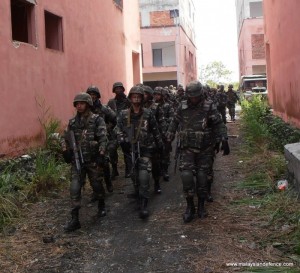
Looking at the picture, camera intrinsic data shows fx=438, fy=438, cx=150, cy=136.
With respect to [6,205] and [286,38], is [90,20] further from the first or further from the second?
[6,205]

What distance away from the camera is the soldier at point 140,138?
5751 mm

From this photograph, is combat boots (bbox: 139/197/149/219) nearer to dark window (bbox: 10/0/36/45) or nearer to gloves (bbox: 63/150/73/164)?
gloves (bbox: 63/150/73/164)

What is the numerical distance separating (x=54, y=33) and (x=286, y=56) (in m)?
5.77

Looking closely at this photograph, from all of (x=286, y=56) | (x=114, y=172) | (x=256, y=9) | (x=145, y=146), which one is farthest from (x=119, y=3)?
(x=256, y=9)

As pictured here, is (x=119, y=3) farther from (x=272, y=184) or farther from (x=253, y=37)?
(x=253, y=37)

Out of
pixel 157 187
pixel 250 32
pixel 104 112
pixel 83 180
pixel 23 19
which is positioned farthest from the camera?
pixel 250 32

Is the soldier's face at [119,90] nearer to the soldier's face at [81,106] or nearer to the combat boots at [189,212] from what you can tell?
the soldier's face at [81,106]

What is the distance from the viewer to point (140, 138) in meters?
5.98

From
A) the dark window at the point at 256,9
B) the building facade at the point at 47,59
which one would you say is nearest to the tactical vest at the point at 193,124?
the building facade at the point at 47,59

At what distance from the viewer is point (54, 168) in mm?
7418

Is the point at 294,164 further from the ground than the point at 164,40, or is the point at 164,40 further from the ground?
the point at 164,40

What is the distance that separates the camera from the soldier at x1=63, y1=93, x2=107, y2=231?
550 centimetres

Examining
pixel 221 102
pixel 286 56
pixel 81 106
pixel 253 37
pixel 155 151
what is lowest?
pixel 155 151

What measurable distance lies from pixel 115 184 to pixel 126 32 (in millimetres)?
9839
